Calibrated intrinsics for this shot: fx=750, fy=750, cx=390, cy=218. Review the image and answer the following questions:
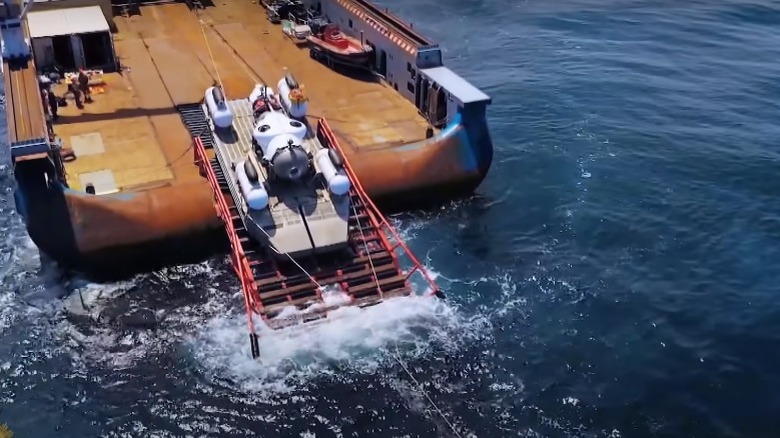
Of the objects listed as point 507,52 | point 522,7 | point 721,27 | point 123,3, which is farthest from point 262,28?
point 721,27

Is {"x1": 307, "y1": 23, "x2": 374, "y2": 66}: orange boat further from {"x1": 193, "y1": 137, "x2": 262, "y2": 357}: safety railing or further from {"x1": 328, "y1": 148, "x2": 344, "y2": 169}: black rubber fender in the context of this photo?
{"x1": 328, "y1": 148, "x2": 344, "y2": 169}: black rubber fender

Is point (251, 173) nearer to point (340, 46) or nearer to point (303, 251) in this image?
point (303, 251)

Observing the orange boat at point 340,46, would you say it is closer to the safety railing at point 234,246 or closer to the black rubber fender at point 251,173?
the safety railing at point 234,246

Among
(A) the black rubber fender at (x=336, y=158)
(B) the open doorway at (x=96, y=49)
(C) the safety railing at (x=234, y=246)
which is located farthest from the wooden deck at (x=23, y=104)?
(A) the black rubber fender at (x=336, y=158)

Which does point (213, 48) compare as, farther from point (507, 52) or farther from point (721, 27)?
point (721, 27)

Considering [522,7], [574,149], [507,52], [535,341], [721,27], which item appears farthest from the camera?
[522,7]

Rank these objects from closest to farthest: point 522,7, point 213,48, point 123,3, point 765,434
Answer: point 765,434
point 213,48
point 123,3
point 522,7

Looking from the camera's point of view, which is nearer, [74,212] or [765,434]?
[765,434]
